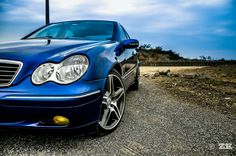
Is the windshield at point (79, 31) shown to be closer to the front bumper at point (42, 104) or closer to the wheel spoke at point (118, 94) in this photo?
the wheel spoke at point (118, 94)

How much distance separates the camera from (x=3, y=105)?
2.42m

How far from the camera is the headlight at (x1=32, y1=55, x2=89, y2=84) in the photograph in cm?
254

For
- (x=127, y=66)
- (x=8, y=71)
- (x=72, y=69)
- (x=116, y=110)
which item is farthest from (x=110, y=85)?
(x=127, y=66)

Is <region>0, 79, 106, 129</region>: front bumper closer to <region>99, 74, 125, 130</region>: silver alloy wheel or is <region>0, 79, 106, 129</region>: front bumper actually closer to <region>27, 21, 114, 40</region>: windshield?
<region>99, 74, 125, 130</region>: silver alloy wheel

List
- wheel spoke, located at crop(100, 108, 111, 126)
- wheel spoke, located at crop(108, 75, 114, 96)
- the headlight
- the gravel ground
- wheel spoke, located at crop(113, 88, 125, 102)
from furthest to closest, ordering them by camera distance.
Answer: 1. wheel spoke, located at crop(113, 88, 125, 102)
2. wheel spoke, located at crop(108, 75, 114, 96)
3. wheel spoke, located at crop(100, 108, 111, 126)
4. the gravel ground
5. the headlight

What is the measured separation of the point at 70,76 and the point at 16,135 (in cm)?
100

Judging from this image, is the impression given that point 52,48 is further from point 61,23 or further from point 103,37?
point 61,23

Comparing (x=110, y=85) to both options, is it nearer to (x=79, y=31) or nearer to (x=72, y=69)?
(x=72, y=69)

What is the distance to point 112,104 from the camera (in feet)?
10.7

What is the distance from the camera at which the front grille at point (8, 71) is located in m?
2.54

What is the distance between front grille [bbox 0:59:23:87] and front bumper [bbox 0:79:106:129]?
8cm

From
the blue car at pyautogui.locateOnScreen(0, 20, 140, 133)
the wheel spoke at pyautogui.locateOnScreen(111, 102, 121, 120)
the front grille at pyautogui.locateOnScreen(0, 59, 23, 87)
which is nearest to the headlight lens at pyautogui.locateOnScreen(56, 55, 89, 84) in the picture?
the blue car at pyautogui.locateOnScreen(0, 20, 140, 133)

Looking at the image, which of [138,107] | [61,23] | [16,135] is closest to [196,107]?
[138,107]

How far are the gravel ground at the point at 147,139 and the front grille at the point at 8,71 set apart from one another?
2.10ft
